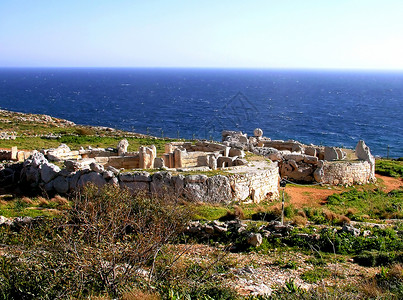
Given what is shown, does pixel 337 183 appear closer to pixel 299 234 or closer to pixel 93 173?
pixel 299 234

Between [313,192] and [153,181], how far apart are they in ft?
32.6

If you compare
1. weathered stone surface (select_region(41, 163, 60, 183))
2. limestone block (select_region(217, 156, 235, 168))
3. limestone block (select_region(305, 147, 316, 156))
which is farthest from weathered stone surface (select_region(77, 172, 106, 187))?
limestone block (select_region(305, 147, 316, 156))

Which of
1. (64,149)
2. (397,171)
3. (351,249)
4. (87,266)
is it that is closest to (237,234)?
(351,249)

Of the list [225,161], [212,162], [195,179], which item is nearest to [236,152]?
[225,161]

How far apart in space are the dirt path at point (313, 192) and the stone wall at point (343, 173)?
2.91 feet

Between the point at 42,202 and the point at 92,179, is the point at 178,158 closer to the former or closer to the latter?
the point at 92,179

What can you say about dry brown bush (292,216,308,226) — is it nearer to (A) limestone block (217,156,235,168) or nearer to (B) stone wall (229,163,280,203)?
(B) stone wall (229,163,280,203)

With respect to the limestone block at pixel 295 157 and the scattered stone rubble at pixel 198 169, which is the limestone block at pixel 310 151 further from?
the limestone block at pixel 295 157

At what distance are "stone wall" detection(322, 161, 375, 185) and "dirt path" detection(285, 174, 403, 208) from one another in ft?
2.91

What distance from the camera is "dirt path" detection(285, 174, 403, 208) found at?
20317 millimetres

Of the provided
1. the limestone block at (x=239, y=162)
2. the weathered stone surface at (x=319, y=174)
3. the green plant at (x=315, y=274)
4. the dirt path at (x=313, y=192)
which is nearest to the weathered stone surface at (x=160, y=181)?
the limestone block at (x=239, y=162)

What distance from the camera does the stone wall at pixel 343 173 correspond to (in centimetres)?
2459

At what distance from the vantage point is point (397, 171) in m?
29.4

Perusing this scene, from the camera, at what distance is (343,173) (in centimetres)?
2470
